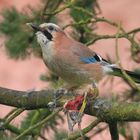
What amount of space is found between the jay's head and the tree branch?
0.51 metres

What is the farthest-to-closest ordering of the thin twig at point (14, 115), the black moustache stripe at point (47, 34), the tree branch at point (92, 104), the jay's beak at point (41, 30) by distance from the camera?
the black moustache stripe at point (47, 34) → the jay's beak at point (41, 30) → the thin twig at point (14, 115) → the tree branch at point (92, 104)

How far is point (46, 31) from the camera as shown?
3285mm

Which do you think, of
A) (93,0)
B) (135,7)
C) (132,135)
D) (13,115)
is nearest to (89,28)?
(93,0)

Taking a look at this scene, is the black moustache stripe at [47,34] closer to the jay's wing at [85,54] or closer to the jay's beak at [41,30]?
the jay's beak at [41,30]

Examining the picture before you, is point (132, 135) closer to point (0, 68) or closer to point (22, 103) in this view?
point (22, 103)

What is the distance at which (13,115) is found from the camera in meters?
2.72

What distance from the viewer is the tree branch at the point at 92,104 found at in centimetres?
246

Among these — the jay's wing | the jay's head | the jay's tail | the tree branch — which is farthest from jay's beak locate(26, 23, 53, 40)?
the tree branch

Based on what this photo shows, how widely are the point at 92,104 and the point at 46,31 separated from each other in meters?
0.81

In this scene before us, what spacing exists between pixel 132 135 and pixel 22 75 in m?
4.44

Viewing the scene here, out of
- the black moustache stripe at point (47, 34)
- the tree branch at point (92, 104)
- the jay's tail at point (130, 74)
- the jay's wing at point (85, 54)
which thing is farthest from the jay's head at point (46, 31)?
the tree branch at point (92, 104)

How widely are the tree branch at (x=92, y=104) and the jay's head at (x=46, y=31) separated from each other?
51 cm

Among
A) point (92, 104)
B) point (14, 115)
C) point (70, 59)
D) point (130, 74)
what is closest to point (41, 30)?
point (70, 59)

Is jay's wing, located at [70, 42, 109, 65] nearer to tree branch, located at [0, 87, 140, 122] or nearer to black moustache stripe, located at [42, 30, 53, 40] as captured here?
black moustache stripe, located at [42, 30, 53, 40]
